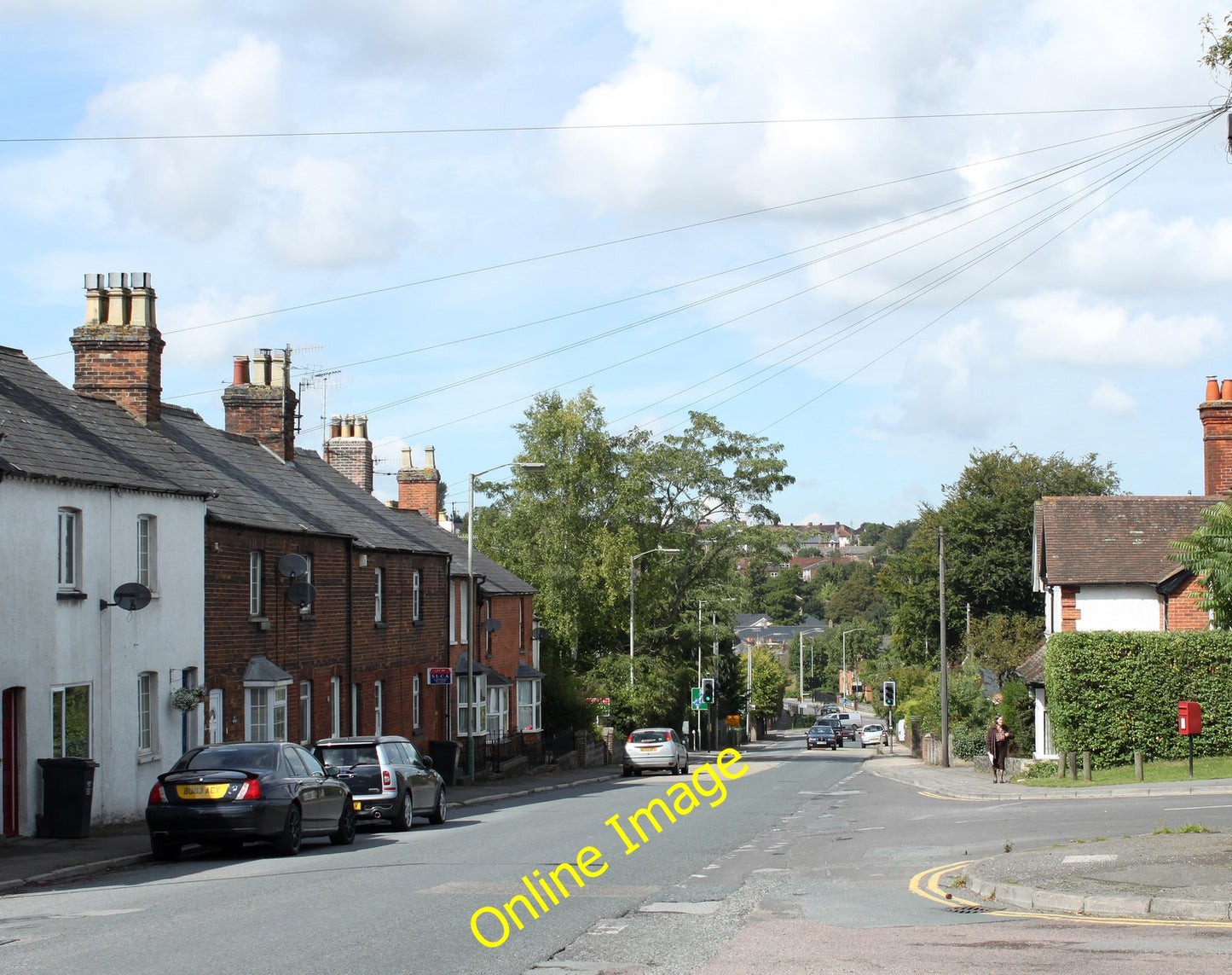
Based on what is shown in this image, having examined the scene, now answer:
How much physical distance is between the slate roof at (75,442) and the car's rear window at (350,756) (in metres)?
5.94

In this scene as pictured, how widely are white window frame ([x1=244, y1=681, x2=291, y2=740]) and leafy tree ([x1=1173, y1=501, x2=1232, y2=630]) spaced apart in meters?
18.0

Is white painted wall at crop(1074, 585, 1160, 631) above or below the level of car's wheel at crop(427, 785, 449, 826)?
above

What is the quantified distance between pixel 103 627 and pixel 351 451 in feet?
73.9

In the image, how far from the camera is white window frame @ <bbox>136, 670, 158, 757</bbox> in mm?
23734

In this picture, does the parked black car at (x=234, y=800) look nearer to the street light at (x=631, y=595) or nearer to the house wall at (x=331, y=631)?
the house wall at (x=331, y=631)

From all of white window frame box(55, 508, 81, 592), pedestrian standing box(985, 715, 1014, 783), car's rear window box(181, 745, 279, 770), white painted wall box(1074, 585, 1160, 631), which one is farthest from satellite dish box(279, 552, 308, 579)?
white painted wall box(1074, 585, 1160, 631)

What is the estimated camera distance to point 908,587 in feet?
221

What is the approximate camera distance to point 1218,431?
125ft

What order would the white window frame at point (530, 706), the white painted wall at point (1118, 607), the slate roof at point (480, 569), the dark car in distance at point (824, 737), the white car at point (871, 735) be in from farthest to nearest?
the white car at point (871, 735)
the dark car in distance at point (824, 737)
the white window frame at point (530, 706)
the slate roof at point (480, 569)
the white painted wall at point (1118, 607)

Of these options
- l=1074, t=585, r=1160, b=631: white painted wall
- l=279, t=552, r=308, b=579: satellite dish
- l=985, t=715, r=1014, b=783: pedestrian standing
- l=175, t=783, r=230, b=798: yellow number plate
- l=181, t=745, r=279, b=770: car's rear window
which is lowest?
l=985, t=715, r=1014, b=783: pedestrian standing

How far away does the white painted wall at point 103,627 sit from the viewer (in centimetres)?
1975

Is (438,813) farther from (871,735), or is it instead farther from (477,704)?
(871,735)

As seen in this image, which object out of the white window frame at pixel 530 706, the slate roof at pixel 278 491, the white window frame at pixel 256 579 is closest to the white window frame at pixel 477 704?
the white window frame at pixel 530 706

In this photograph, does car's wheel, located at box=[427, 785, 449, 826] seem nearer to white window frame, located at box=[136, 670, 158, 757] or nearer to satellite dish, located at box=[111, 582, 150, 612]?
white window frame, located at box=[136, 670, 158, 757]
